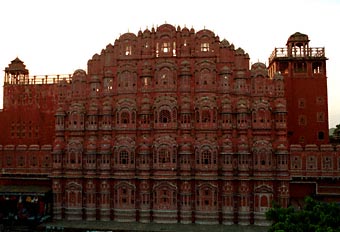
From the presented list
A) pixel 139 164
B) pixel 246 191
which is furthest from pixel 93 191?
pixel 246 191

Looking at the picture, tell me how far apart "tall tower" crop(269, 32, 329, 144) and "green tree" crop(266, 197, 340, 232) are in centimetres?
2099

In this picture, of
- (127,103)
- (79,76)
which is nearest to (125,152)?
(127,103)

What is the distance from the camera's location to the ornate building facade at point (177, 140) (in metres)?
43.4

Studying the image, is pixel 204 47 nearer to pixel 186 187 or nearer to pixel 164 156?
pixel 164 156

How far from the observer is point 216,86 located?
4525 cm

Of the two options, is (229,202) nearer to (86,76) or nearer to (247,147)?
(247,147)

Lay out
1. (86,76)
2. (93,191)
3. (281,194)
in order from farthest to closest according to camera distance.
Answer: (86,76) → (93,191) → (281,194)

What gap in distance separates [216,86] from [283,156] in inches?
449

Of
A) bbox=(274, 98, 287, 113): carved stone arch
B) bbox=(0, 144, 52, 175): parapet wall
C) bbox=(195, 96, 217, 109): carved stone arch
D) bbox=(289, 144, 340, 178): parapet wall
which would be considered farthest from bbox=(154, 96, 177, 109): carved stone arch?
bbox=(0, 144, 52, 175): parapet wall

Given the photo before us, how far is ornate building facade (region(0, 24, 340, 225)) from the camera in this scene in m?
43.4

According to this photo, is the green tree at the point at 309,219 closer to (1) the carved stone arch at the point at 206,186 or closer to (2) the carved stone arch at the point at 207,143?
(1) the carved stone arch at the point at 206,186

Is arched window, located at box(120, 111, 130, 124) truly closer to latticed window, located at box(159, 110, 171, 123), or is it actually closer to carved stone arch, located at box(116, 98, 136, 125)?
carved stone arch, located at box(116, 98, 136, 125)

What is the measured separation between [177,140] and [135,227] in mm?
11080

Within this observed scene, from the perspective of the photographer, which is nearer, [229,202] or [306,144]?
[229,202]
